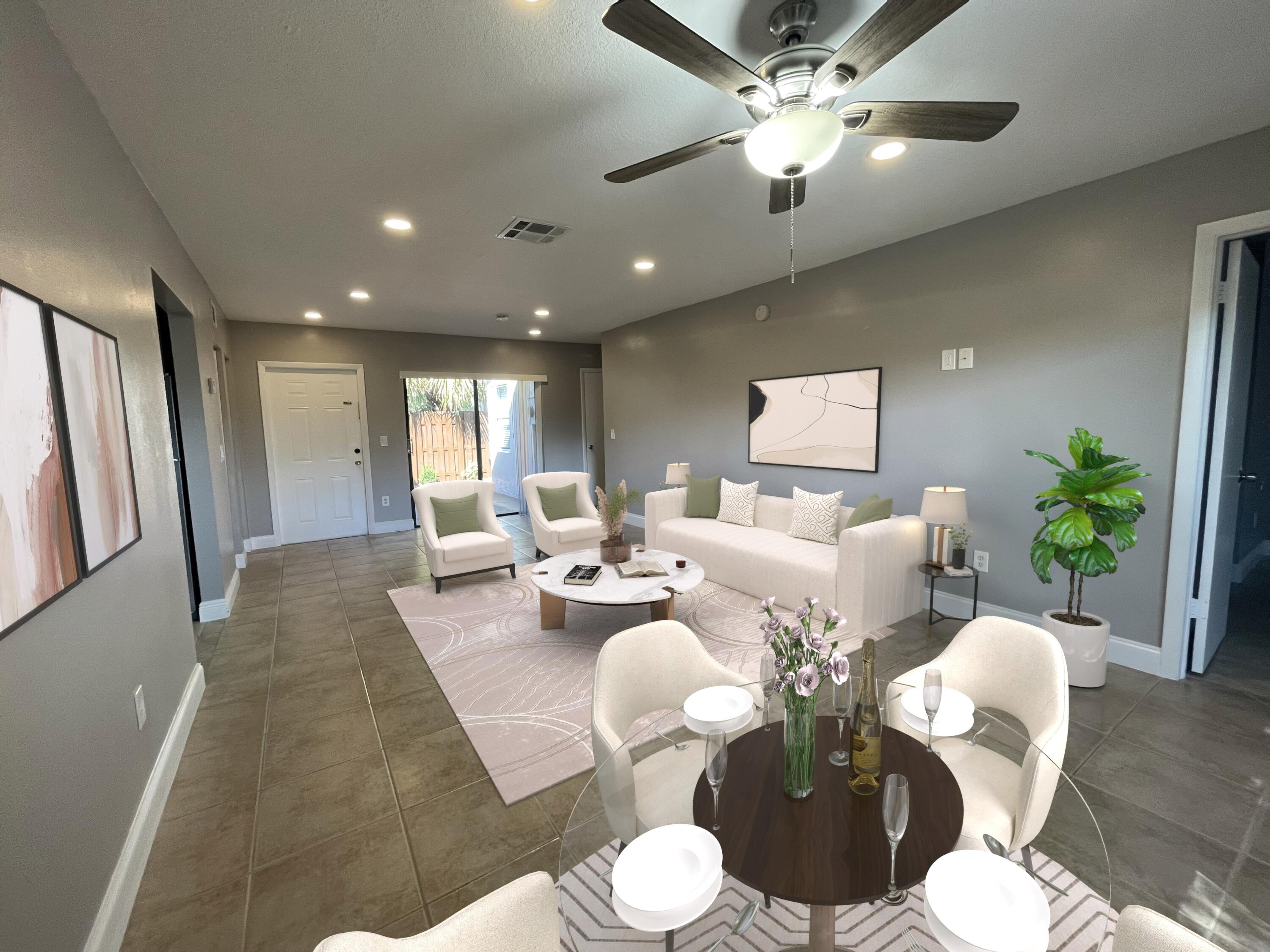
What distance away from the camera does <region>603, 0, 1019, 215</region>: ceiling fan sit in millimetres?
1258

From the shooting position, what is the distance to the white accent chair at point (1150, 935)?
2.43 ft

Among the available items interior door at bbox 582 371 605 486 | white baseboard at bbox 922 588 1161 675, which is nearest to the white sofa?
white baseboard at bbox 922 588 1161 675

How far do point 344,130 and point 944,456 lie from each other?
12.5 feet

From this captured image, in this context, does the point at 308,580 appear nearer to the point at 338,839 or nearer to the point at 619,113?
the point at 338,839

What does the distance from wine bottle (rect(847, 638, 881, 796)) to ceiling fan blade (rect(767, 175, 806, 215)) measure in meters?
1.74

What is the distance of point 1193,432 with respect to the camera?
256cm

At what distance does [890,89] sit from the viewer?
6.46 ft

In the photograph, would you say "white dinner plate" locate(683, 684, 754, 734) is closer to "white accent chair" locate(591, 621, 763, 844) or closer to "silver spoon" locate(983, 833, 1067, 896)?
"white accent chair" locate(591, 621, 763, 844)

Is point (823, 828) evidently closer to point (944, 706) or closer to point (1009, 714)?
point (944, 706)

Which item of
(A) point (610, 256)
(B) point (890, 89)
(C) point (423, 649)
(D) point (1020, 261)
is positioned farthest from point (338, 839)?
(D) point (1020, 261)

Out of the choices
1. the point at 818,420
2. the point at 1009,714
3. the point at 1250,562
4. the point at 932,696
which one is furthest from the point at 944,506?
the point at 1250,562

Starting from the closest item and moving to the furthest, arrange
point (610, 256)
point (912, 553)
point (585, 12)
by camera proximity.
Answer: point (585, 12), point (912, 553), point (610, 256)

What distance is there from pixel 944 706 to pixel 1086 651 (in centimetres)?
186

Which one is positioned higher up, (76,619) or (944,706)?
(76,619)
